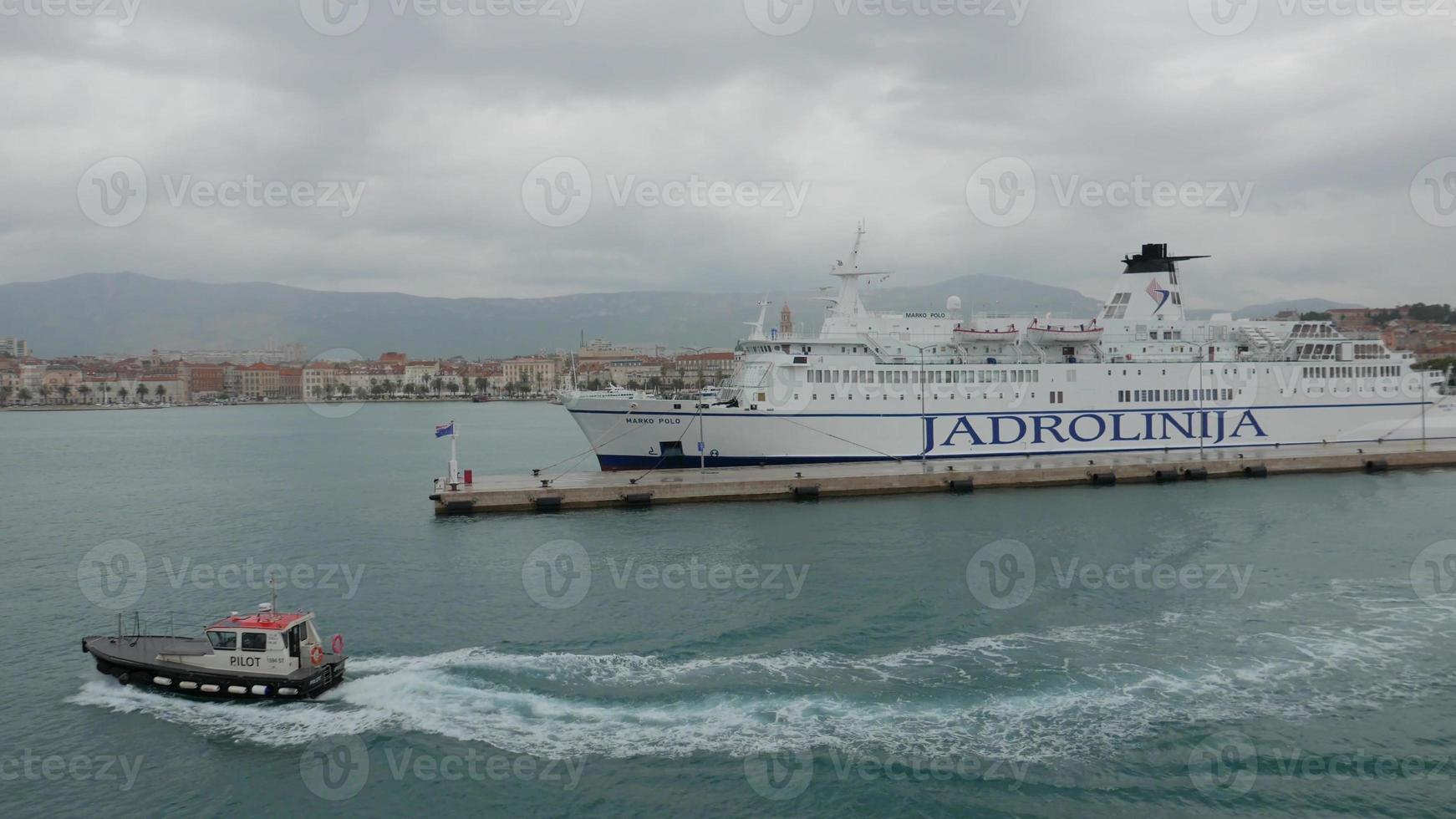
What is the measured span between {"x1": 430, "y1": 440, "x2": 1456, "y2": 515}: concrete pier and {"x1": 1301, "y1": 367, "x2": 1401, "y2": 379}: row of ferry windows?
3307 mm

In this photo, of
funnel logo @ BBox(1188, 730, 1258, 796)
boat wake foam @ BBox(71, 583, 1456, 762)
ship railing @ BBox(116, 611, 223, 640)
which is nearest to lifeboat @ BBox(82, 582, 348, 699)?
boat wake foam @ BBox(71, 583, 1456, 762)

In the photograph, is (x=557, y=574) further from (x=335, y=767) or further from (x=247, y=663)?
(x=335, y=767)

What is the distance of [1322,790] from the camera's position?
9445 millimetres

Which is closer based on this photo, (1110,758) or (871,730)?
(1110,758)

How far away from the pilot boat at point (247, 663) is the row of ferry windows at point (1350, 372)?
1513 inches

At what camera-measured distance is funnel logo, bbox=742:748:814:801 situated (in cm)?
962

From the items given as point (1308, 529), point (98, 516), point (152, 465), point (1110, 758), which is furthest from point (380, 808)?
point (152, 465)

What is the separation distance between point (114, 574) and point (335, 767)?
41.9ft

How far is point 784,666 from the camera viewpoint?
42.3ft

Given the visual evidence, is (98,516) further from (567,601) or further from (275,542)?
(567,601)

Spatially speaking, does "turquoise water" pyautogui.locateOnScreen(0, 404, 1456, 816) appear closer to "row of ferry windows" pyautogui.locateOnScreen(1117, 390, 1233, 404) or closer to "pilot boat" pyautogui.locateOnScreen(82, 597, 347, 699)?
"pilot boat" pyautogui.locateOnScreen(82, 597, 347, 699)

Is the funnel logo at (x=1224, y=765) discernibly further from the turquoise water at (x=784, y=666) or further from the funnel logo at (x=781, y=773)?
the funnel logo at (x=781, y=773)

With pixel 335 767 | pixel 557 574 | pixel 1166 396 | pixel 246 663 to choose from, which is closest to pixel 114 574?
pixel 246 663

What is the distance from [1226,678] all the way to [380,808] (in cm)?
1129
